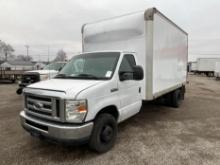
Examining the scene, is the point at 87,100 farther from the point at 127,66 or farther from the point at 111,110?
the point at 127,66

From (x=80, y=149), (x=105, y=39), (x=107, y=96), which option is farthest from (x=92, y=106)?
(x=105, y=39)

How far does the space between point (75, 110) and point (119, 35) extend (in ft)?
9.61

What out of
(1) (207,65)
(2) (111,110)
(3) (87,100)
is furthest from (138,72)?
(1) (207,65)

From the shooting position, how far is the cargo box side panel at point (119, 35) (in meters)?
4.80

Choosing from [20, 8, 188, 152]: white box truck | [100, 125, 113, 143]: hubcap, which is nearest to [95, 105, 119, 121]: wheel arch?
[20, 8, 188, 152]: white box truck

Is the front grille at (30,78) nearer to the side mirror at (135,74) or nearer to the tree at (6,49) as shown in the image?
the side mirror at (135,74)

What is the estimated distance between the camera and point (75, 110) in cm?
306

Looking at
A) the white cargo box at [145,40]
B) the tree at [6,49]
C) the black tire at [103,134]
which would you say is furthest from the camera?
the tree at [6,49]

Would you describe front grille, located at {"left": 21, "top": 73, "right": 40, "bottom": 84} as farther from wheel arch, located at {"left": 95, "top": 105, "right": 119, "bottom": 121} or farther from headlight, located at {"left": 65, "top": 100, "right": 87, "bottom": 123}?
headlight, located at {"left": 65, "top": 100, "right": 87, "bottom": 123}

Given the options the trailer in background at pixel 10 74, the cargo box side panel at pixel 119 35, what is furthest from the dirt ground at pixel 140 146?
the trailer in background at pixel 10 74

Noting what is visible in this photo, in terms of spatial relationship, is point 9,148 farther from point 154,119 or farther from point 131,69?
point 154,119

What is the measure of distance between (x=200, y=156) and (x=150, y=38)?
2.96 m

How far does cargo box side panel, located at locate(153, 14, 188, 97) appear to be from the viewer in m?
5.07

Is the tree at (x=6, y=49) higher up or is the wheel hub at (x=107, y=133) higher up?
the tree at (x=6, y=49)
